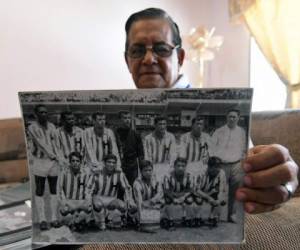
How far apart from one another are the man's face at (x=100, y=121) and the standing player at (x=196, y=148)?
0.38 ft

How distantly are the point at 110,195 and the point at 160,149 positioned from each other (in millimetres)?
101

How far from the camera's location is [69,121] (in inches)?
17.6

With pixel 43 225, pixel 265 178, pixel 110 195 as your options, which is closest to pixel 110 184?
pixel 110 195

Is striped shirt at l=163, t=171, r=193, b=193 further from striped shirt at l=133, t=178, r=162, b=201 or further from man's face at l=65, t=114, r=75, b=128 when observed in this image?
man's face at l=65, t=114, r=75, b=128

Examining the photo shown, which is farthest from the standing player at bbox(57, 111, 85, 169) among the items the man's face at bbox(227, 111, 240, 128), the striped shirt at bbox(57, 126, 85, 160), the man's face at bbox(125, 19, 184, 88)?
the man's face at bbox(125, 19, 184, 88)

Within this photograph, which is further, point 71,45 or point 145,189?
point 71,45

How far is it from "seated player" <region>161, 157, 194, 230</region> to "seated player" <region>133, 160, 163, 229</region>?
1 centimetres

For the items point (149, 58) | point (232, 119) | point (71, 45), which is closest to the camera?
point (232, 119)

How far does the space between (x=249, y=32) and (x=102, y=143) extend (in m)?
2.00

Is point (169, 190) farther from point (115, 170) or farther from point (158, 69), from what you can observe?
point (158, 69)

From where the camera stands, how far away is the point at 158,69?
815 mm

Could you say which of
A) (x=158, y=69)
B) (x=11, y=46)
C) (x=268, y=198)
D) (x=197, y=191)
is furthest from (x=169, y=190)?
(x=11, y=46)

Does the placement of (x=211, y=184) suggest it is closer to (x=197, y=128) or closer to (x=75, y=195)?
(x=197, y=128)

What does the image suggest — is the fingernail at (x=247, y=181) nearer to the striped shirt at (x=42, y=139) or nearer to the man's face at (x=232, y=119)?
the man's face at (x=232, y=119)
